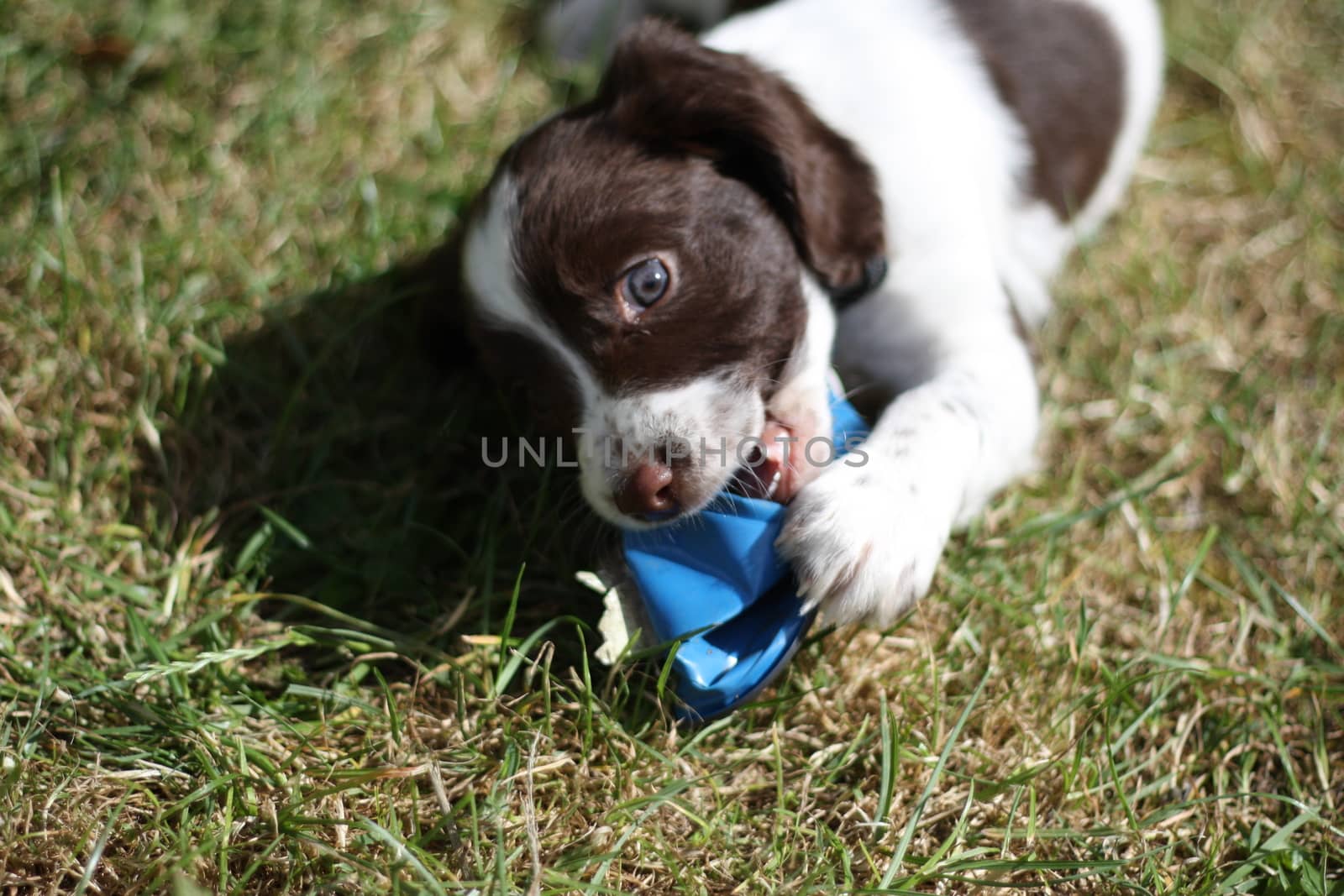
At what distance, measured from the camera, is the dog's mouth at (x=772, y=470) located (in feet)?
7.79

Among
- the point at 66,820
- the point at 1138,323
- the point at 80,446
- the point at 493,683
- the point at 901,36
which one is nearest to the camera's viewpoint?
the point at 66,820

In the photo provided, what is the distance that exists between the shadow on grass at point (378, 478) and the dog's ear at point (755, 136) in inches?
27.7

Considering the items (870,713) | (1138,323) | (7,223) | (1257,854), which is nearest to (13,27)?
(7,223)

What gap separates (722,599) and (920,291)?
1.11 metres

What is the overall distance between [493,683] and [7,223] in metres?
2.10

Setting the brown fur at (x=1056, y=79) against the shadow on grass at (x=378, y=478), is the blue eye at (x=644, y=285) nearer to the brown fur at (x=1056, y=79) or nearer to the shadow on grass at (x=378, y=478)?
the shadow on grass at (x=378, y=478)

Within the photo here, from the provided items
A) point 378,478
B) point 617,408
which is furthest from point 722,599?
point 378,478

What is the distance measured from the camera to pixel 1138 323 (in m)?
3.41

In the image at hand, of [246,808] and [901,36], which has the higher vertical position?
[901,36]

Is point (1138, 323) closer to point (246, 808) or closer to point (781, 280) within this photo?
point (781, 280)

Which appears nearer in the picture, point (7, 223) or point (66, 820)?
→ point (66, 820)

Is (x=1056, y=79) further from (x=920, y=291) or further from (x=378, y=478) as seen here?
(x=378, y=478)

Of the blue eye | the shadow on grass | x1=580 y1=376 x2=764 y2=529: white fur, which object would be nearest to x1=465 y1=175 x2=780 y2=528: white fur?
x1=580 y1=376 x2=764 y2=529: white fur

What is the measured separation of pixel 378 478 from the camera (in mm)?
2936
